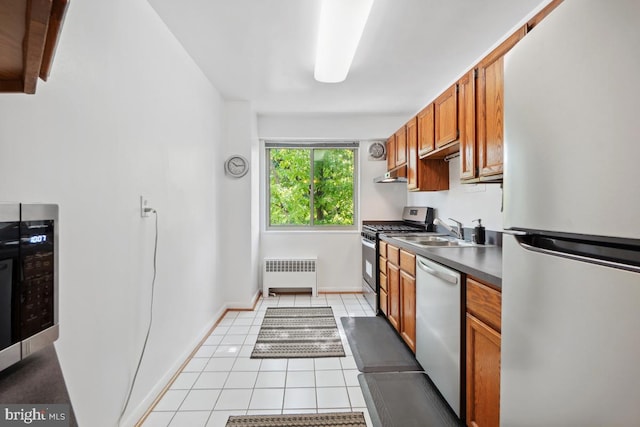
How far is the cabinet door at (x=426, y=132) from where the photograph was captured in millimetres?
2848

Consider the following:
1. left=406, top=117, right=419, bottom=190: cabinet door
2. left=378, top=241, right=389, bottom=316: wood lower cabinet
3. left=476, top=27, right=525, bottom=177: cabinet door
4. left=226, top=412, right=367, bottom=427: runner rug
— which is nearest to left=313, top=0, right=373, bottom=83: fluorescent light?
left=476, top=27, right=525, bottom=177: cabinet door

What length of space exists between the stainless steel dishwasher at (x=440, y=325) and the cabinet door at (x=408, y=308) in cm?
12

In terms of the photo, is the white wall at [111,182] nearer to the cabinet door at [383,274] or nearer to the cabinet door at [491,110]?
the cabinet door at [383,274]

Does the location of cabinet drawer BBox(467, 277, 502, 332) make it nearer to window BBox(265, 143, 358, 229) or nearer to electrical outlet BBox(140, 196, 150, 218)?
electrical outlet BBox(140, 196, 150, 218)

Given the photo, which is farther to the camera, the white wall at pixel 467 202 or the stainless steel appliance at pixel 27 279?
the white wall at pixel 467 202

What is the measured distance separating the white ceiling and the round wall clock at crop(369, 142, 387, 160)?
976mm

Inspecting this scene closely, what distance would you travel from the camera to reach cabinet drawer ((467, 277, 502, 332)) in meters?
1.32

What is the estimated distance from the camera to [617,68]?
62 cm

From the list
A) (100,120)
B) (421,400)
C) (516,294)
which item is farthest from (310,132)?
(516,294)

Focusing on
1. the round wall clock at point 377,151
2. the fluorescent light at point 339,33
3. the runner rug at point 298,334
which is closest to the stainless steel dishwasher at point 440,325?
the runner rug at point 298,334

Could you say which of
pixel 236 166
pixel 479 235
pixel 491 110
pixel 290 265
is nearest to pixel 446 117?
pixel 491 110

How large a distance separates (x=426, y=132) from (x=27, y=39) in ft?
9.40

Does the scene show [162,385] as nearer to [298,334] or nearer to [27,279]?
[298,334]

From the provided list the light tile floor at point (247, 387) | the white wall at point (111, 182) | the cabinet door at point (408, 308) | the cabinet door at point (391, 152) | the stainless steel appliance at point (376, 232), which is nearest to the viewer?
the white wall at point (111, 182)
